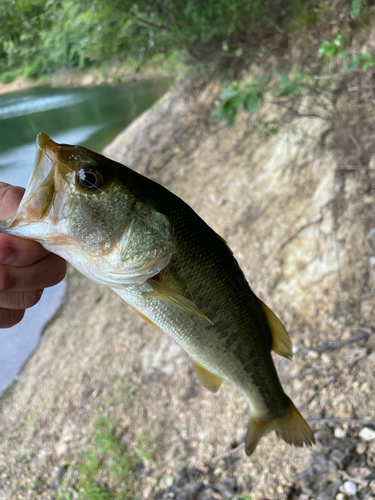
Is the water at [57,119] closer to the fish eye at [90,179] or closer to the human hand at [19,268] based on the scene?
the human hand at [19,268]

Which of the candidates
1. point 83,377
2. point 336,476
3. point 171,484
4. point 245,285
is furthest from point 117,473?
point 245,285

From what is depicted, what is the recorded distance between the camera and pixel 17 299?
126 centimetres

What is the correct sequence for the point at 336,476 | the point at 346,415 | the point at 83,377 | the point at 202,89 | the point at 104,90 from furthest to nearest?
the point at 104,90
the point at 202,89
the point at 83,377
the point at 346,415
the point at 336,476

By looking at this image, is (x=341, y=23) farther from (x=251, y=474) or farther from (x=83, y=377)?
(x=83, y=377)

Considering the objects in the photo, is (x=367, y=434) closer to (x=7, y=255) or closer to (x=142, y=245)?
(x=142, y=245)

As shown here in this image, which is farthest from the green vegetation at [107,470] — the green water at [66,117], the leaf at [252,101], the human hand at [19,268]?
the green water at [66,117]

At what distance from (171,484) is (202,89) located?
7686 millimetres

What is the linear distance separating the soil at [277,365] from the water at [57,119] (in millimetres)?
2496

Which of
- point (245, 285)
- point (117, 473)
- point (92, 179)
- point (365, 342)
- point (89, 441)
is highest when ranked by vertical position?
point (92, 179)

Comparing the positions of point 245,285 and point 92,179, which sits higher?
point 92,179

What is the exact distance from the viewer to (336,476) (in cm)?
200

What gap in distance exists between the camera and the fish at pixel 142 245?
106 centimetres

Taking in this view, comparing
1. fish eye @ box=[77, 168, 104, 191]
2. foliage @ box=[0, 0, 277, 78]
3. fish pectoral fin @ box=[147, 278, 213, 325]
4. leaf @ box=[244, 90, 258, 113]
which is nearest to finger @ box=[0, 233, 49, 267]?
fish eye @ box=[77, 168, 104, 191]

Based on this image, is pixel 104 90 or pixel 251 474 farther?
pixel 104 90
